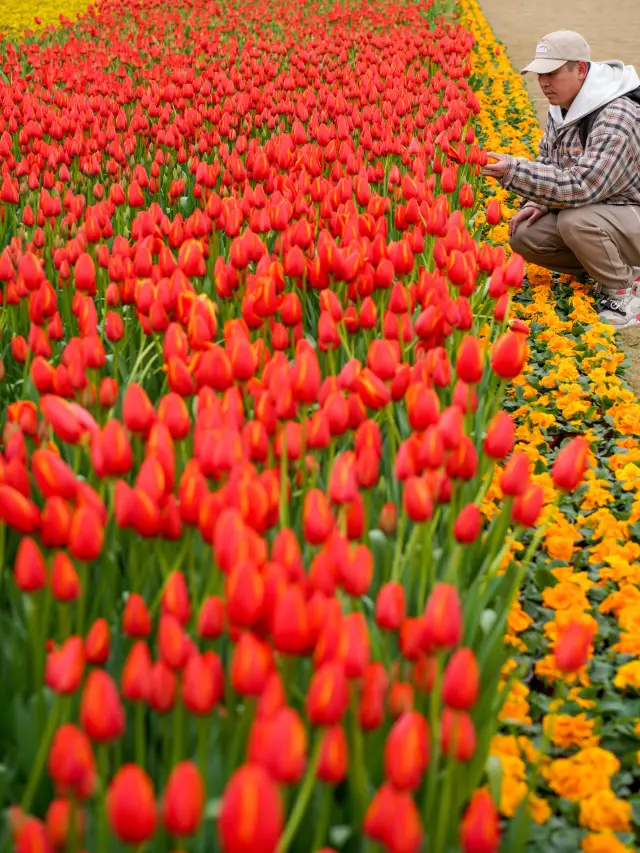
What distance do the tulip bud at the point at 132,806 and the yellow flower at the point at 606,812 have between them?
119 cm

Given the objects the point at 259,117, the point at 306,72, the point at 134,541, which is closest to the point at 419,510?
the point at 134,541

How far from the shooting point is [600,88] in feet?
15.3

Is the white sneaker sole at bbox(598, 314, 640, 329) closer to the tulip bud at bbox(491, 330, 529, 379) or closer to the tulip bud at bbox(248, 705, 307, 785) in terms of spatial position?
the tulip bud at bbox(491, 330, 529, 379)

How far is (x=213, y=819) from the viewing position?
1.39 metres

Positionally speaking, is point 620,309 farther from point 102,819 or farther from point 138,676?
point 102,819

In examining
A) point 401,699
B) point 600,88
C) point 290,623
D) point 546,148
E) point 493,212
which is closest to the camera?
point 290,623

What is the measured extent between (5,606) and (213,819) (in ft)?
3.15

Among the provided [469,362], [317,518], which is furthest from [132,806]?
[469,362]

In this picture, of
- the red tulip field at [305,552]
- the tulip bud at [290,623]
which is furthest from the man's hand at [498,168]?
the tulip bud at [290,623]

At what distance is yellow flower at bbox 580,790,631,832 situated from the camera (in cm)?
189

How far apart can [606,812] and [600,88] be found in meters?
3.91

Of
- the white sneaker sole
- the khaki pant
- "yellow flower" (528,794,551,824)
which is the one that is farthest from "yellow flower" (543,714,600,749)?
the khaki pant

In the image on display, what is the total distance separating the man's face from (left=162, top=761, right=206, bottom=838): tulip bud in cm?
442

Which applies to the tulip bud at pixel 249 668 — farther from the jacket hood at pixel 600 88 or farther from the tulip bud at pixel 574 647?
the jacket hood at pixel 600 88
